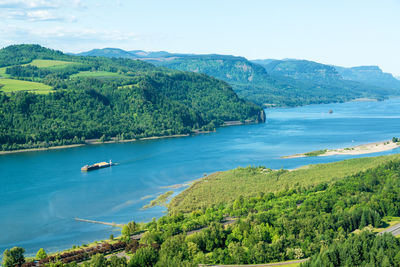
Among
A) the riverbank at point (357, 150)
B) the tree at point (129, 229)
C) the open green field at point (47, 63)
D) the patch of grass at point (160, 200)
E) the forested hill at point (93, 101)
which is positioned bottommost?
the patch of grass at point (160, 200)

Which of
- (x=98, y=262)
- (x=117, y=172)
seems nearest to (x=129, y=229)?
(x=98, y=262)

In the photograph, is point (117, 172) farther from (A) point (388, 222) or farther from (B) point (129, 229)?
(A) point (388, 222)

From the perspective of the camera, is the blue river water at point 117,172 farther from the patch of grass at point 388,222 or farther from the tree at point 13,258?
the patch of grass at point 388,222

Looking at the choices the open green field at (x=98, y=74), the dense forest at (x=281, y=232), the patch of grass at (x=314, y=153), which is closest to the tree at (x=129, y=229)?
the dense forest at (x=281, y=232)

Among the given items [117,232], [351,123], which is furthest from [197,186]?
[351,123]

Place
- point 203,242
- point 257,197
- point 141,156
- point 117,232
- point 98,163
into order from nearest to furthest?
point 203,242
point 117,232
point 257,197
point 98,163
point 141,156

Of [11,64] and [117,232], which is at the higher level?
[11,64]

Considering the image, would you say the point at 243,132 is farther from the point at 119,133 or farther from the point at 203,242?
the point at 203,242
